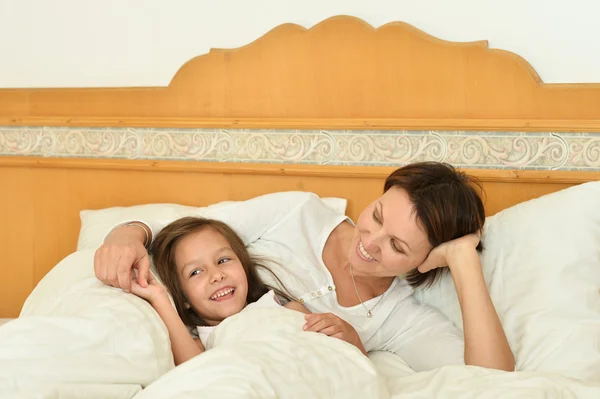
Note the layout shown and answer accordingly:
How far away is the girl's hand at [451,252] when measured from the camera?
1536mm

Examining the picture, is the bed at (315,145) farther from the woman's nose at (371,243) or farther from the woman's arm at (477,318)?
the woman's nose at (371,243)

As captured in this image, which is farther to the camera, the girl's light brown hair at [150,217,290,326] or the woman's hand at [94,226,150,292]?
the girl's light brown hair at [150,217,290,326]

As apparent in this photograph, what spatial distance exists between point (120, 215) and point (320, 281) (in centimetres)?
67

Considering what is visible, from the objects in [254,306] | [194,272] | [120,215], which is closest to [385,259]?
[254,306]

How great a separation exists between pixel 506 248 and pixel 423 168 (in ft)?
0.85

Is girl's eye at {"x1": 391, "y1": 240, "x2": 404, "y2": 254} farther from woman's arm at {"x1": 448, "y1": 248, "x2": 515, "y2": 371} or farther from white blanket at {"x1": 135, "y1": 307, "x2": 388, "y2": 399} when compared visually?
white blanket at {"x1": 135, "y1": 307, "x2": 388, "y2": 399}

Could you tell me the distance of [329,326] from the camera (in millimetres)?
1393

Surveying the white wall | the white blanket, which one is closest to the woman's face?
the white blanket

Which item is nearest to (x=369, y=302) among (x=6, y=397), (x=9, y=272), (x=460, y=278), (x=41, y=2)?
(x=460, y=278)

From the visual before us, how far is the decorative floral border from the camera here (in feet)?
5.91

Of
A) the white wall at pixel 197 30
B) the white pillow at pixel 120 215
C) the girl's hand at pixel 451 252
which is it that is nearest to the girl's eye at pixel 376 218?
the girl's hand at pixel 451 252

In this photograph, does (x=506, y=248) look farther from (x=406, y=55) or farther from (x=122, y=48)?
(x=122, y=48)

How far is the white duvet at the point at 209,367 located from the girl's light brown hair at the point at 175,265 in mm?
184

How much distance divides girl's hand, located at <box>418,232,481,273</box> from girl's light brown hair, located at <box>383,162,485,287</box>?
0.01 meters
